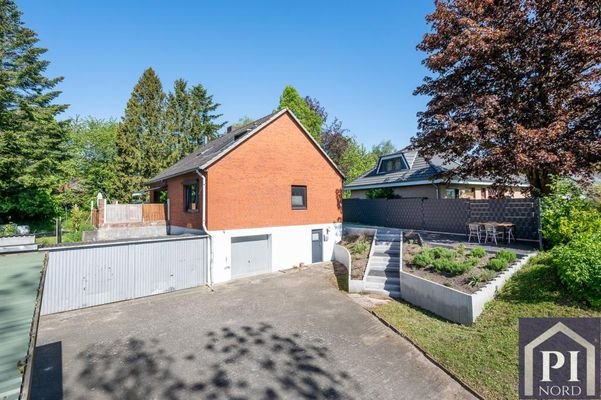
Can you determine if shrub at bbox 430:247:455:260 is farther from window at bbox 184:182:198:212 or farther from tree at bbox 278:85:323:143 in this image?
tree at bbox 278:85:323:143

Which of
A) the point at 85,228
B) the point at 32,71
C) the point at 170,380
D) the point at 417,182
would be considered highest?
the point at 32,71

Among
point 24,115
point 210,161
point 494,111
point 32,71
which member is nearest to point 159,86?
point 32,71

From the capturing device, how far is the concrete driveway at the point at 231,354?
18.8 ft

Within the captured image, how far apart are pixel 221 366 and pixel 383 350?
13.1ft

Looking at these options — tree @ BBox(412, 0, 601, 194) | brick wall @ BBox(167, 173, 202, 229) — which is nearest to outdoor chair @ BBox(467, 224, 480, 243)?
tree @ BBox(412, 0, 601, 194)

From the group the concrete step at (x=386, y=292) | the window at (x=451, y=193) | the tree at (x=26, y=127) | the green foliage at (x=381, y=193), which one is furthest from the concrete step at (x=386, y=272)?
the tree at (x=26, y=127)

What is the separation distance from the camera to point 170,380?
6059mm

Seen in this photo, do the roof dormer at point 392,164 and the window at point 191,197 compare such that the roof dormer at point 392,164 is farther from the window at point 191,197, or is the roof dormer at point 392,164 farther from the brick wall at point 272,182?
the window at point 191,197

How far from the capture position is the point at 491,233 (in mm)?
13141

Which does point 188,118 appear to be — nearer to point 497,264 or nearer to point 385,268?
point 385,268

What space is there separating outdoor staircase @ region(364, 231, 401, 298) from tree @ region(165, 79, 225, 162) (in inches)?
1083

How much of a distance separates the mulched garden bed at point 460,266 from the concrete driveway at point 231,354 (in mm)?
2885

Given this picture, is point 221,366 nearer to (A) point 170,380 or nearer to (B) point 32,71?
(A) point 170,380

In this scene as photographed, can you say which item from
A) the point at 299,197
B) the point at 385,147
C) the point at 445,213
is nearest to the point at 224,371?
the point at 299,197
